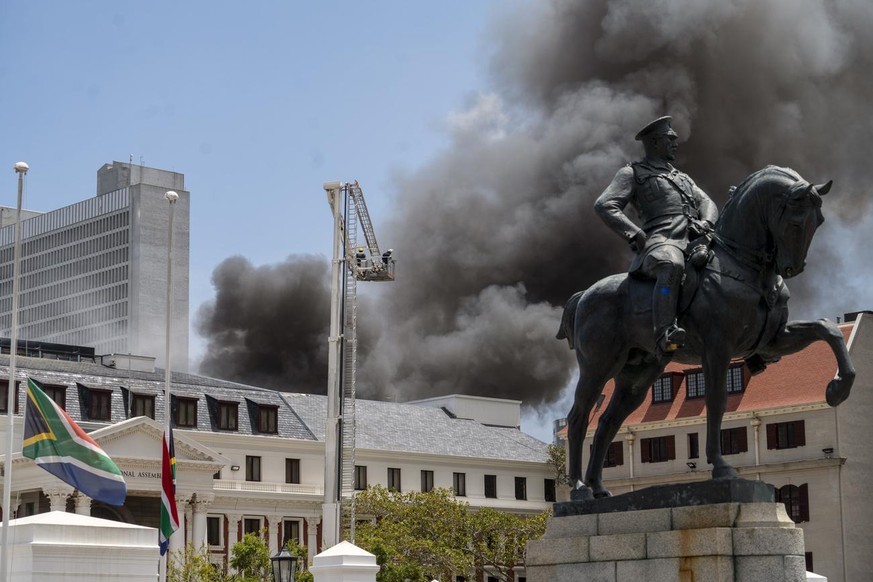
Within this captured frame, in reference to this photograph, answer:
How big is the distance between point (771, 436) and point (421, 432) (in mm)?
27847

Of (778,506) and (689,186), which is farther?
(689,186)

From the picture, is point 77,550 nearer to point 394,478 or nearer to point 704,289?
point 704,289

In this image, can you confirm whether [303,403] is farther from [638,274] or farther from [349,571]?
[638,274]

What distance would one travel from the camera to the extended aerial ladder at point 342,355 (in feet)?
246

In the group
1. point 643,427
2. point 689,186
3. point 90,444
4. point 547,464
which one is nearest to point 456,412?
point 547,464

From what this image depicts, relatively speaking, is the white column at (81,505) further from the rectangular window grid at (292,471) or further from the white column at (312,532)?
the white column at (312,532)

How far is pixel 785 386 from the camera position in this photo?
3017 inches

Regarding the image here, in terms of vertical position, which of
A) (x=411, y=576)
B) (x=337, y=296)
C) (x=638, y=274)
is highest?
(x=337, y=296)

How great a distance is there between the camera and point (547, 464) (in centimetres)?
9850

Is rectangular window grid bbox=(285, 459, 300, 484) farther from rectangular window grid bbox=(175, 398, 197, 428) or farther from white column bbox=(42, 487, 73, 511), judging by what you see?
white column bbox=(42, 487, 73, 511)

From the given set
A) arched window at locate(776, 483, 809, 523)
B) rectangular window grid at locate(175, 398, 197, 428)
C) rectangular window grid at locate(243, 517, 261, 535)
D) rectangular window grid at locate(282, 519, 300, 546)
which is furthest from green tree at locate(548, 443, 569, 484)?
rectangular window grid at locate(175, 398, 197, 428)

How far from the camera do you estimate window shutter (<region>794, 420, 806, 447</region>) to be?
2948 inches

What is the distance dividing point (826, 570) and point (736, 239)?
6020cm

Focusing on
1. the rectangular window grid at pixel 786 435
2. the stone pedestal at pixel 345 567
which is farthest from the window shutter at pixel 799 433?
the stone pedestal at pixel 345 567
